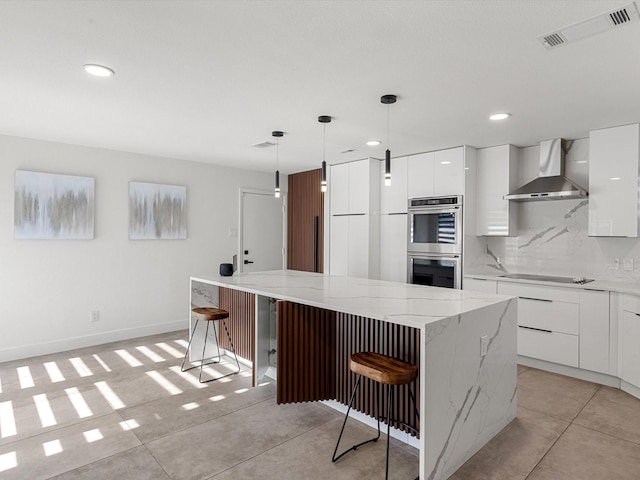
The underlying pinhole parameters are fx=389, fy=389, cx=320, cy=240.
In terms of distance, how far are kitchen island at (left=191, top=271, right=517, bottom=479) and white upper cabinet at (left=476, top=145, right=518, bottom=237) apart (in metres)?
1.82

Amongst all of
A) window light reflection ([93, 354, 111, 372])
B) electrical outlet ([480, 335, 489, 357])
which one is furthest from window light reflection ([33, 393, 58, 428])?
electrical outlet ([480, 335, 489, 357])

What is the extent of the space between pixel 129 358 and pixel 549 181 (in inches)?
189

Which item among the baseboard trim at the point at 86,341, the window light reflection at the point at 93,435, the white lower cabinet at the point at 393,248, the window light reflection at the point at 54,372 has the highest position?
the white lower cabinet at the point at 393,248

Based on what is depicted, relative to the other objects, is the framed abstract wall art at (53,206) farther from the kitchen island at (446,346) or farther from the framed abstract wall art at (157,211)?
the kitchen island at (446,346)

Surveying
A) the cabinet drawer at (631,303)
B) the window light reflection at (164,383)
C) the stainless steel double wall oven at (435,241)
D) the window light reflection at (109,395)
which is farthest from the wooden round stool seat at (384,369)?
the stainless steel double wall oven at (435,241)

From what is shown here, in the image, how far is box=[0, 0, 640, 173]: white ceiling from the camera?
1.81 metres

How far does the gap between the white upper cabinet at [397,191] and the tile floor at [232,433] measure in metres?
2.38

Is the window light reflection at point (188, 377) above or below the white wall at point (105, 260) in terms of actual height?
below

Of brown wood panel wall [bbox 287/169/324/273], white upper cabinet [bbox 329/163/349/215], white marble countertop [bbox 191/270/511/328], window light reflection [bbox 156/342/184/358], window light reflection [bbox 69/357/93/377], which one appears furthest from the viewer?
brown wood panel wall [bbox 287/169/324/273]

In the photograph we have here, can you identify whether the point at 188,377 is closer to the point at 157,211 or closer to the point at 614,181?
the point at 157,211

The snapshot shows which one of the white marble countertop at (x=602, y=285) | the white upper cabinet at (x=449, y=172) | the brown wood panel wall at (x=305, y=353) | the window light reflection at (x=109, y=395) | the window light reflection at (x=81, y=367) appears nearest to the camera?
the brown wood panel wall at (x=305, y=353)

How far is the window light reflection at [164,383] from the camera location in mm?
3295

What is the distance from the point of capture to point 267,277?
3.90m

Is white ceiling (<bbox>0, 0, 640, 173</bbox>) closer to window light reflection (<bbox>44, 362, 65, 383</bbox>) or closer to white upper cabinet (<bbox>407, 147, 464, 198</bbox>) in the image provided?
white upper cabinet (<bbox>407, 147, 464, 198</bbox>)
